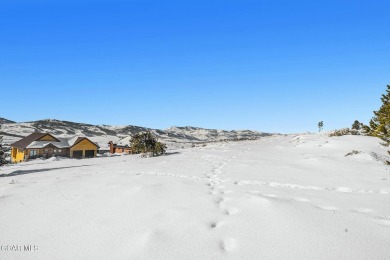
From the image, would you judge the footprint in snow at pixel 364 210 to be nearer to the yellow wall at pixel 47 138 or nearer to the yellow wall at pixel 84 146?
the yellow wall at pixel 47 138

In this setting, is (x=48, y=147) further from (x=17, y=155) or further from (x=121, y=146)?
(x=121, y=146)

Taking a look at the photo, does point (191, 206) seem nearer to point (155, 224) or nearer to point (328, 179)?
point (155, 224)

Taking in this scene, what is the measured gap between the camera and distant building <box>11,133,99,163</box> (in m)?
54.8

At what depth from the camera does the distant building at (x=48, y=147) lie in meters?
54.8

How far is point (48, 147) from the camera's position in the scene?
5697 cm

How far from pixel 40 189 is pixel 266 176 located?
7.46m

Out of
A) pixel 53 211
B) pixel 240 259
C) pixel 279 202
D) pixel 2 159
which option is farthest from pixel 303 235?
pixel 2 159

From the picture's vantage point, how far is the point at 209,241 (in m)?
4.29

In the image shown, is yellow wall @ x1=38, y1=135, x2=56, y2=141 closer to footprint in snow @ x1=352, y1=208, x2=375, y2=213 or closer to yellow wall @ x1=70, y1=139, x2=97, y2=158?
yellow wall @ x1=70, y1=139, x2=97, y2=158

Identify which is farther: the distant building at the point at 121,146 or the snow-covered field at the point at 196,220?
the distant building at the point at 121,146

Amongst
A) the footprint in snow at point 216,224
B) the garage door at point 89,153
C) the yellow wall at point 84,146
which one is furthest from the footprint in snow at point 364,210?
the garage door at point 89,153

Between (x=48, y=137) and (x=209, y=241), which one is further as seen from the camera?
(x=48, y=137)

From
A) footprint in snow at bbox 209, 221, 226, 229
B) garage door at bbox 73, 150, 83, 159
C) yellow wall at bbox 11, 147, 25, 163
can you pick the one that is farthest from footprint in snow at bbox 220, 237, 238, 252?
garage door at bbox 73, 150, 83, 159

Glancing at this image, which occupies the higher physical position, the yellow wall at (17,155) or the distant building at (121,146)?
the distant building at (121,146)
